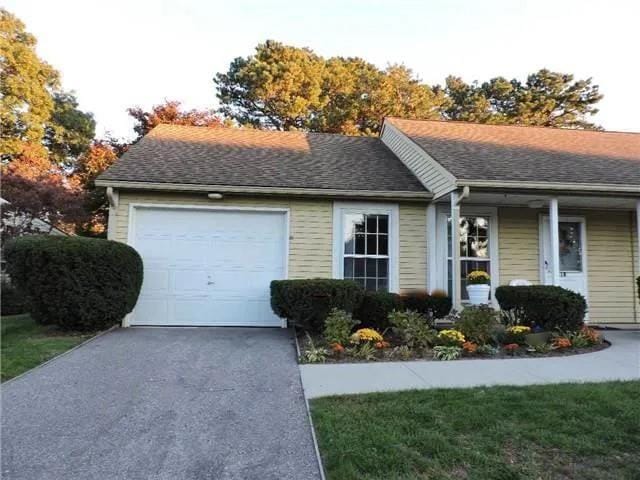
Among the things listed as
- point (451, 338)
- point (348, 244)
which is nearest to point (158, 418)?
point (451, 338)

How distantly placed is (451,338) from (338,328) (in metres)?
1.64

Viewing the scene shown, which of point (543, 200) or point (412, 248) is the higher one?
point (543, 200)

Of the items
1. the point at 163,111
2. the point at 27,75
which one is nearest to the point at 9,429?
the point at 163,111

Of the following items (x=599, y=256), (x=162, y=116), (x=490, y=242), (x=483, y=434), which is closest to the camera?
(x=483, y=434)

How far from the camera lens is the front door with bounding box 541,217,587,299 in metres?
8.89

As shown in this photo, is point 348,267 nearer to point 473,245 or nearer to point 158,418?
point 473,245

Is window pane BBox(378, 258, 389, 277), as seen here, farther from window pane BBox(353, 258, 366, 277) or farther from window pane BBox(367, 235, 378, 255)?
window pane BBox(353, 258, 366, 277)

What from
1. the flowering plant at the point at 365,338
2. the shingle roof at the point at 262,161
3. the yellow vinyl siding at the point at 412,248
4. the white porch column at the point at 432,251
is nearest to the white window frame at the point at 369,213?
the yellow vinyl siding at the point at 412,248

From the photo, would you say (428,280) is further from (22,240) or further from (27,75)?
(27,75)

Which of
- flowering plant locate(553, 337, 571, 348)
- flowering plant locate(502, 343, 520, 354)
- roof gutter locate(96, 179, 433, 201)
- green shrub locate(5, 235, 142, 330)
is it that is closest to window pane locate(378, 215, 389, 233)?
roof gutter locate(96, 179, 433, 201)

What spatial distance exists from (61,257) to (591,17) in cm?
1086

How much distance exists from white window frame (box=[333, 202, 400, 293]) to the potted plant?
142 cm

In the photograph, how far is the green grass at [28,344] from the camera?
5039 millimetres

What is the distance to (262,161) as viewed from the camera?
9.60 metres
